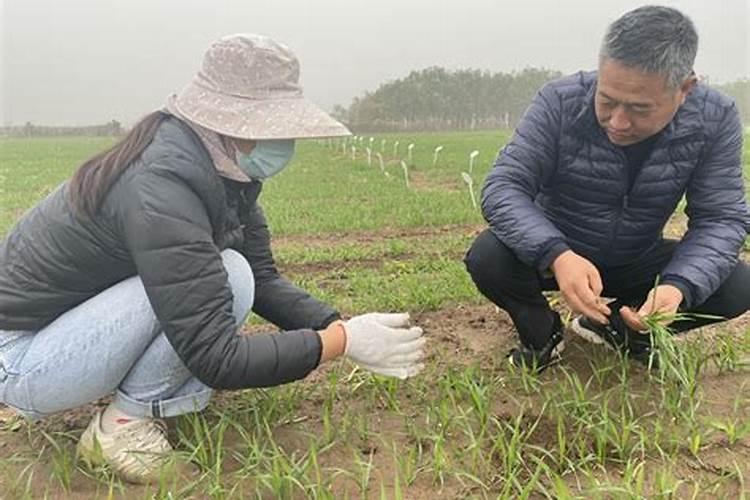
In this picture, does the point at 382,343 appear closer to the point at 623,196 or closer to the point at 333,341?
the point at 333,341

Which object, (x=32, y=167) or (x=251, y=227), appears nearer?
(x=251, y=227)

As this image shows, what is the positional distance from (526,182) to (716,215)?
64 centimetres

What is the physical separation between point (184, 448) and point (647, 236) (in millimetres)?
1704

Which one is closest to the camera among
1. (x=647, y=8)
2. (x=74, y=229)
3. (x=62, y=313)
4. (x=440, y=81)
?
(x=74, y=229)

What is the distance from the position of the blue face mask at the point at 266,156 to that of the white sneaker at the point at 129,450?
0.77 metres

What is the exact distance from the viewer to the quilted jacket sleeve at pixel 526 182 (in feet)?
8.01

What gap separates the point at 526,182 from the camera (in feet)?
8.52

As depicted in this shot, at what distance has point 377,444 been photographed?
2.32 m

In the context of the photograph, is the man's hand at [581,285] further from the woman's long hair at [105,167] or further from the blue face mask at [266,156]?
the woman's long hair at [105,167]

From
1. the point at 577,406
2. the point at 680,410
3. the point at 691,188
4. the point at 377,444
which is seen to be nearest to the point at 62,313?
the point at 377,444

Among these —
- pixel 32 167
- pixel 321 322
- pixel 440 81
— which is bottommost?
pixel 440 81

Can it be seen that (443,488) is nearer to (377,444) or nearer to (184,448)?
(377,444)

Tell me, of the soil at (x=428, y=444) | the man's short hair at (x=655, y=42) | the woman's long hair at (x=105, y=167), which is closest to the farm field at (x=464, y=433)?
the soil at (x=428, y=444)

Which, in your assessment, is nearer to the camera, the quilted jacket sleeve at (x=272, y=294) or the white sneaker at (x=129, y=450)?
the white sneaker at (x=129, y=450)
